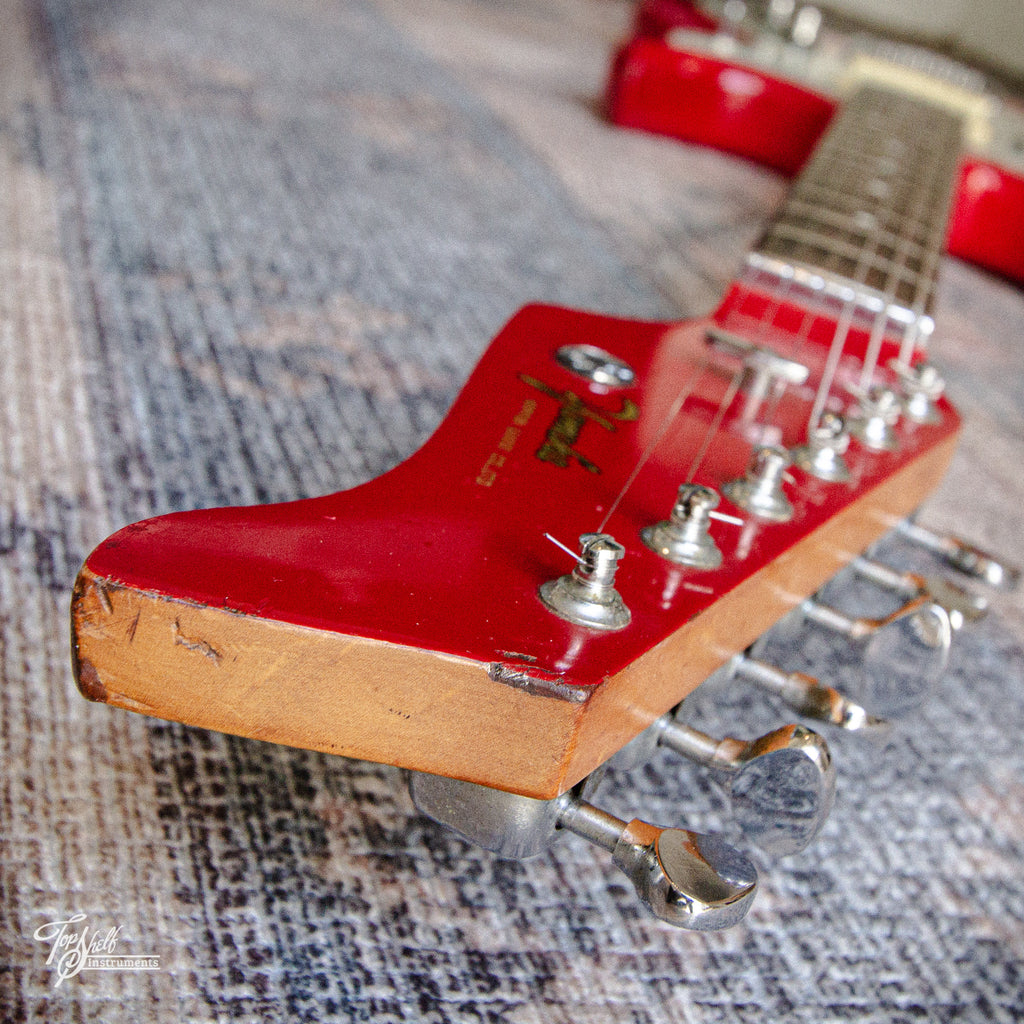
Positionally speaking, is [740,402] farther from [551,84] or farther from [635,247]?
[551,84]

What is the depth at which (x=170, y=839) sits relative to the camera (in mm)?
437

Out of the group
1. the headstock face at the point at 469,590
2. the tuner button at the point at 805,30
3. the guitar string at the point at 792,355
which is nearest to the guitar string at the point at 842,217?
the guitar string at the point at 792,355

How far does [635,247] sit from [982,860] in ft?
2.93

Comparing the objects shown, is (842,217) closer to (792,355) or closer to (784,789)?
(792,355)

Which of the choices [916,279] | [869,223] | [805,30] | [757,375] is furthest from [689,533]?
[805,30]

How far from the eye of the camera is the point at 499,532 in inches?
16.6

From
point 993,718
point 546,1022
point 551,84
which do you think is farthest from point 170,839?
point 551,84

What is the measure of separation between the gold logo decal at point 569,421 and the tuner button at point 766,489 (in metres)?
0.07

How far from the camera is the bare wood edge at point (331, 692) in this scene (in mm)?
342

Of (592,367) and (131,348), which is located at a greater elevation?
(592,367)

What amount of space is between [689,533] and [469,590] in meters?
0.11

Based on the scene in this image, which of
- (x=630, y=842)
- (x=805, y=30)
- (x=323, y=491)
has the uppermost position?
(x=805, y=30)

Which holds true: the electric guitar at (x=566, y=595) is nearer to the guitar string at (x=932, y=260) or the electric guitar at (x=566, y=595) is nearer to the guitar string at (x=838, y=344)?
the guitar string at (x=838, y=344)

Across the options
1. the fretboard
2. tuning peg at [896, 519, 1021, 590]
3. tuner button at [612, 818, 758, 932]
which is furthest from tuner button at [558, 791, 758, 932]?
the fretboard
